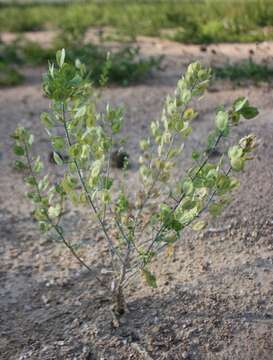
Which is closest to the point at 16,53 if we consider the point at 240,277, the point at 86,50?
the point at 86,50

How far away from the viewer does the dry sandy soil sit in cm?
219

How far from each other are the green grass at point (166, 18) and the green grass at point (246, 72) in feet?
1.76

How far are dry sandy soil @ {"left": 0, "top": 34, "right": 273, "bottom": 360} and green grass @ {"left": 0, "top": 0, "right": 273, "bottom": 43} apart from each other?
2379mm

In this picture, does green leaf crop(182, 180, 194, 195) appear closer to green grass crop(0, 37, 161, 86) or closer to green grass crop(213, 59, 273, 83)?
green grass crop(0, 37, 161, 86)

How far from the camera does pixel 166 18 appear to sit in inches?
261

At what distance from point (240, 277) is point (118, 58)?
10.2 ft

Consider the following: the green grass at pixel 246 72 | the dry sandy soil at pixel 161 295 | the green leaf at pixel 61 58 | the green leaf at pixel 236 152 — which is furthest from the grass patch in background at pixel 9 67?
the green leaf at pixel 236 152

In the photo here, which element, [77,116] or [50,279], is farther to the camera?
[50,279]

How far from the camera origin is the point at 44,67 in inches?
229

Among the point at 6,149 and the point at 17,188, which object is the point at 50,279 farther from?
the point at 6,149

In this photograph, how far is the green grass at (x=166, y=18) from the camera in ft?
18.3

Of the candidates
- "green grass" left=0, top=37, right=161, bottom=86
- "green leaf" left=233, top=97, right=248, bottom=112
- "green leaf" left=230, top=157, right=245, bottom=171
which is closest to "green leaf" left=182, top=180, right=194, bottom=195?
"green leaf" left=230, top=157, right=245, bottom=171

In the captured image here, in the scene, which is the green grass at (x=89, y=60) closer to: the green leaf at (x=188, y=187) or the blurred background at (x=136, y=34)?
the blurred background at (x=136, y=34)

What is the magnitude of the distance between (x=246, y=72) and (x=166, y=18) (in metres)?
2.37
